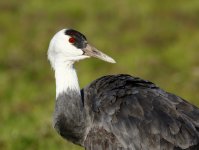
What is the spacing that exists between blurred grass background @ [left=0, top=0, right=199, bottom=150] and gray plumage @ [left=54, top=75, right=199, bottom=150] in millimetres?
2033

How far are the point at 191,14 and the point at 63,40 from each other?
450 inches

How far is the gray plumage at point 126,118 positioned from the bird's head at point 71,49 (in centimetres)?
41

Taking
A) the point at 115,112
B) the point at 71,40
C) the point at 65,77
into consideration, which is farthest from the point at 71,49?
the point at 115,112

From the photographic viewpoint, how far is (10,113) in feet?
47.7

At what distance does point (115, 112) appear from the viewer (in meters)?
9.39

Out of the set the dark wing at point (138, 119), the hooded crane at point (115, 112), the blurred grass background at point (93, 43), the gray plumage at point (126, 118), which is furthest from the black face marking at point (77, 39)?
the blurred grass background at point (93, 43)

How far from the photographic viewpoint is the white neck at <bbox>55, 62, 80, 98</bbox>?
393 inches

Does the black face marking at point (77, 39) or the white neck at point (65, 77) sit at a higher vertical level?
the black face marking at point (77, 39)

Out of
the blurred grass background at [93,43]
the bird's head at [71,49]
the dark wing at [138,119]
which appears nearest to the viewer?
the dark wing at [138,119]

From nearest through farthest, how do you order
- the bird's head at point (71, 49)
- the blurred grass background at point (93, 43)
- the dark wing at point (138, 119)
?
the dark wing at point (138, 119) → the bird's head at point (71, 49) → the blurred grass background at point (93, 43)

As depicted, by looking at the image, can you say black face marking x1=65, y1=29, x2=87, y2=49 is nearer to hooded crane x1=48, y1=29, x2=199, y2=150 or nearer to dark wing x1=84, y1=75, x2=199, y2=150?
hooded crane x1=48, y1=29, x2=199, y2=150

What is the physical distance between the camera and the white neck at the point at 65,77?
999 centimetres

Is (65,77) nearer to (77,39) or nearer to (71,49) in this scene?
(71,49)

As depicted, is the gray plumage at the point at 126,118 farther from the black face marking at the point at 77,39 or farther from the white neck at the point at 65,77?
the black face marking at the point at 77,39
